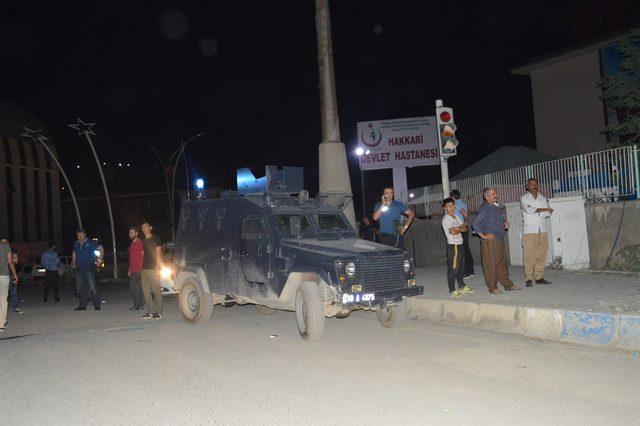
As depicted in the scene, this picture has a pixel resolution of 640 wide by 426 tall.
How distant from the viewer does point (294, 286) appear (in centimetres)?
927

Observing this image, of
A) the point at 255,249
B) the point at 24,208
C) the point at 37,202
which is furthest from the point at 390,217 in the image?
the point at 37,202

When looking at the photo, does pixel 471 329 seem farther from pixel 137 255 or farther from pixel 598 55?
pixel 598 55

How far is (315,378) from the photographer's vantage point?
669cm

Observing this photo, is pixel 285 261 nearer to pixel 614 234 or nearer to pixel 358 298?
pixel 358 298

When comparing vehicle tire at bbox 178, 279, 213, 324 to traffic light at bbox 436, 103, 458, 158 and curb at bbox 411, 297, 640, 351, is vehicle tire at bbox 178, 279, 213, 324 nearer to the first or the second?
curb at bbox 411, 297, 640, 351

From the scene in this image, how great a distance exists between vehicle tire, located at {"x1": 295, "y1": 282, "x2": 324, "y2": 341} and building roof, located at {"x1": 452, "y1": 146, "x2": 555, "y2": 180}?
14.5 m

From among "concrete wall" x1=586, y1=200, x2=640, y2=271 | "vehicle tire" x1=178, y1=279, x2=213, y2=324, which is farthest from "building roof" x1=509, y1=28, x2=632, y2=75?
"vehicle tire" x1=178, y1=279, x2=213, y2=324

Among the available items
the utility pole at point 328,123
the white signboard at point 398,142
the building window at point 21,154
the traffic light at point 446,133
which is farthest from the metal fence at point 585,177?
the building window at point 21,154

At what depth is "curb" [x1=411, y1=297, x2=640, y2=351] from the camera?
25.4 feet

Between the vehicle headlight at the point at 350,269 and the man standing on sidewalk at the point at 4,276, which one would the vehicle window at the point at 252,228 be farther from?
the man standing on sidewalk at the point at 4,276

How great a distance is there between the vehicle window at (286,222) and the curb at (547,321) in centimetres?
265

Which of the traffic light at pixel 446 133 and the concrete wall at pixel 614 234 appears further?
the concrete wall at pixel 614 234

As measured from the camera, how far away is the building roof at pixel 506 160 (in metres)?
21.8

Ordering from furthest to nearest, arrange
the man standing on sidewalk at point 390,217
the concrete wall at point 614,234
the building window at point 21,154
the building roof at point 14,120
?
the building roof at point 14,120 → the building window at point 21,154 → the concrete wall at point 614,234 → the man standing on sidewalk at point 390,217
